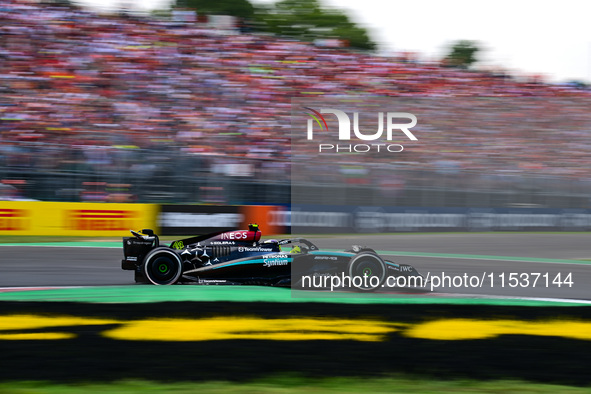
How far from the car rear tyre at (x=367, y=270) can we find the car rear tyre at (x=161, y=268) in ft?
5.44

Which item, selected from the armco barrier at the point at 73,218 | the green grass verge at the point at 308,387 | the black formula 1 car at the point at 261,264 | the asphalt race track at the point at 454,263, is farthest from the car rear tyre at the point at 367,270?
the armco barrier at the point at 73,218

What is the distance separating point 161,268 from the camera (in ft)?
22.2

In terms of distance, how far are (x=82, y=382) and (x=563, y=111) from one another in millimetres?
14293

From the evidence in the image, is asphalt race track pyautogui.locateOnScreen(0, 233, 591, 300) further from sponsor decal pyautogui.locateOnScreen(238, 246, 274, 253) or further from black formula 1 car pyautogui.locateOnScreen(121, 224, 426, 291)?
sponsor decal pyautogui.locateOnScreen(238, 246, 274, 253)

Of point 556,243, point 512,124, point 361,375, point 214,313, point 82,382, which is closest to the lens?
point 82,382

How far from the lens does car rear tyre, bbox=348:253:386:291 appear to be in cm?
655

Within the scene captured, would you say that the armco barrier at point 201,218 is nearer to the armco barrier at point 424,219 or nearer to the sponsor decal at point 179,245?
the armco barrier at point 424,219

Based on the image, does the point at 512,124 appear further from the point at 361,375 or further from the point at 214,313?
the point at 361,375

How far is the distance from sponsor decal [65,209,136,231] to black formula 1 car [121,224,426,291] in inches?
203

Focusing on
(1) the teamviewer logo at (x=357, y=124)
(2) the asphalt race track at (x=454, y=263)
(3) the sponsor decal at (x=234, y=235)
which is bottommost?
(2) the asphalt race track at (x=454, y=263)

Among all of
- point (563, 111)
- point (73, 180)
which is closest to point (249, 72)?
point (73, 180)

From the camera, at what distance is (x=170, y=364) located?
3994 millimetres

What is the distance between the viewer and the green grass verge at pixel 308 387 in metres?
3.52

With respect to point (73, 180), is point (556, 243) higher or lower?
lower
